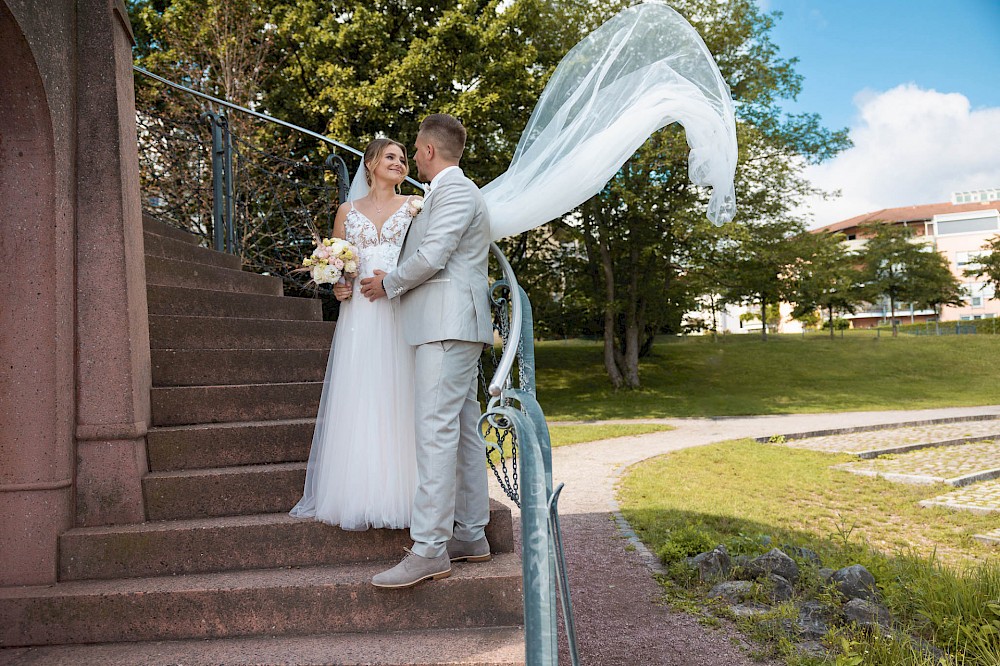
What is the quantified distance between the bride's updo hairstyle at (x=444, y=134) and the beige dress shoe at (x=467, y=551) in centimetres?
190

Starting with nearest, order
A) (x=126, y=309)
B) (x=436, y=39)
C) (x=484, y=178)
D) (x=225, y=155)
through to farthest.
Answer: (x=126, y=309)
(x=225, y=155)
(x=436, y=39)
(x=484, y=178)

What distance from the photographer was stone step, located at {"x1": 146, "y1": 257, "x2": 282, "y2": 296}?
550cm

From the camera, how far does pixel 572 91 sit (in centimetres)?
388

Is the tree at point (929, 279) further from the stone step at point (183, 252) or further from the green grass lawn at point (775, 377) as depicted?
the stone step at point (183, 252)

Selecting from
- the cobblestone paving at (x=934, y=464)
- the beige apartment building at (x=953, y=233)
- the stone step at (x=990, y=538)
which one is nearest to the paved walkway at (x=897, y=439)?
the cobblestone paving at (x=934, y=464)

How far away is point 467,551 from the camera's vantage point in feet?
11.7

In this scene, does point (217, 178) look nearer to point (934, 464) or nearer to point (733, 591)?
point (733, 591)

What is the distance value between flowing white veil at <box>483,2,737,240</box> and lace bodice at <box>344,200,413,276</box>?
0.54 m

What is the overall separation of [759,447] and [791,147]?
44.7 ft

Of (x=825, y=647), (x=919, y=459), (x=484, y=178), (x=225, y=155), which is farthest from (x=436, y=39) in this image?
(x=825, y=647)

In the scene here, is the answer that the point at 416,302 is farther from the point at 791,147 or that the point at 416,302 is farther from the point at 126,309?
the point at 791,147

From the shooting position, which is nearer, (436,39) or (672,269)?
(436,39)

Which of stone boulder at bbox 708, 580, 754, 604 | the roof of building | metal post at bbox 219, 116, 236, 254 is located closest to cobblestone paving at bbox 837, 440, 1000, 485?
stone boulder at bbox 708, 580, 754, 604

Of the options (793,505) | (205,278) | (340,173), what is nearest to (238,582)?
(205,278)
